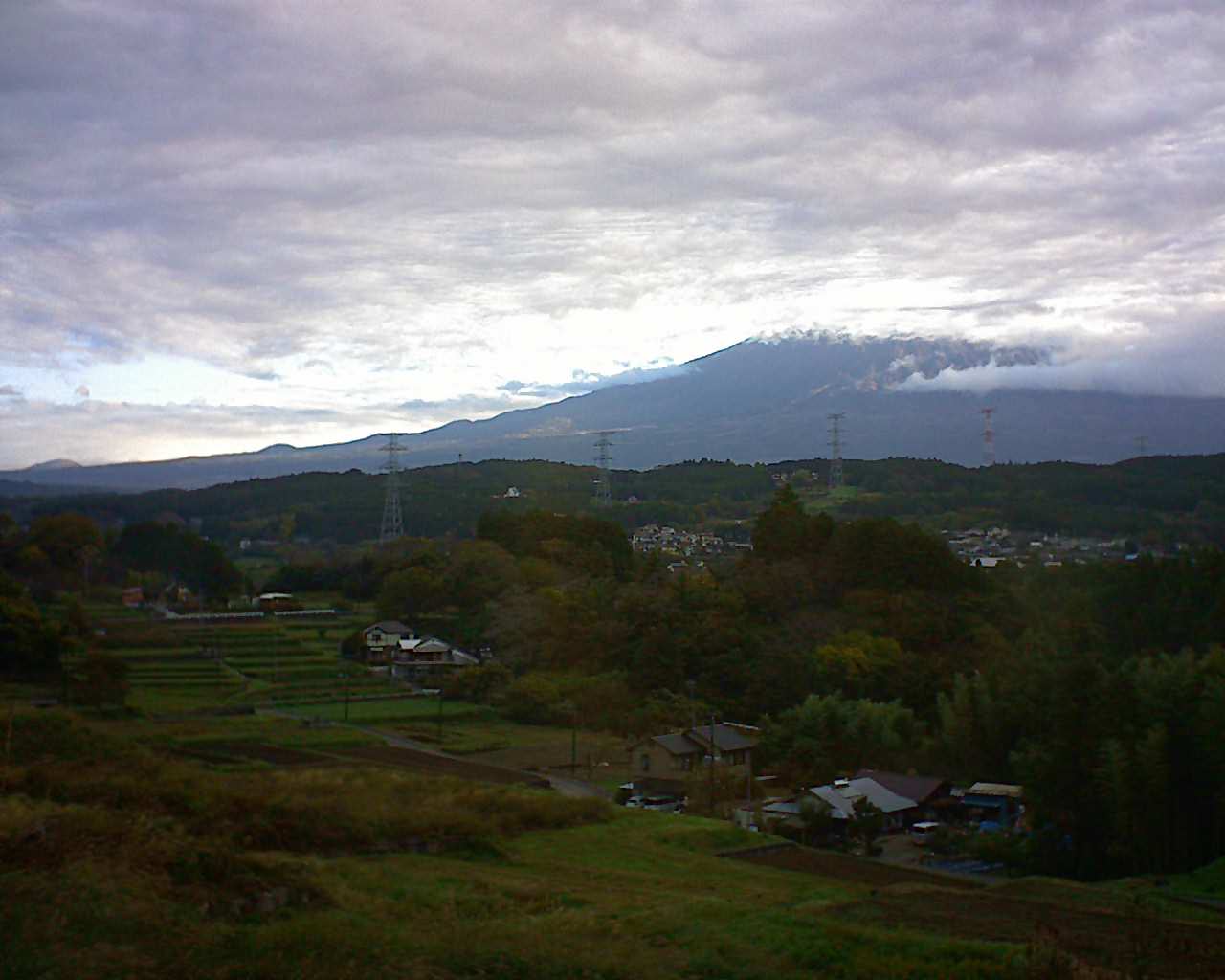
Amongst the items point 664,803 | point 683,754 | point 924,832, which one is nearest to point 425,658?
point 683,754

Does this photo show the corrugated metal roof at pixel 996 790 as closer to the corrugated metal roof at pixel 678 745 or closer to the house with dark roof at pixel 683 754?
the house with dark roof at pixel 683 754

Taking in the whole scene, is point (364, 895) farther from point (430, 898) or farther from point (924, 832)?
point (924, 832)

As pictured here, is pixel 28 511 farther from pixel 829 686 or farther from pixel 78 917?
pixel 78 917

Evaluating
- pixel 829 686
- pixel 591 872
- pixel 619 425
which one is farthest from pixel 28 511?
pixel 619 425

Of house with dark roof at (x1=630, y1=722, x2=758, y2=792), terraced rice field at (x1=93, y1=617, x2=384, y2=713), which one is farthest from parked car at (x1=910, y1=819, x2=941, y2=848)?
terraced rice field at (x1=93, y1=617, x2=384, y2=713)

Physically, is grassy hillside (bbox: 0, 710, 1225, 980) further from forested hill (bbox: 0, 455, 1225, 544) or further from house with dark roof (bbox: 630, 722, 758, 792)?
forested hill (bbox: 0, 455, 1225, 544)

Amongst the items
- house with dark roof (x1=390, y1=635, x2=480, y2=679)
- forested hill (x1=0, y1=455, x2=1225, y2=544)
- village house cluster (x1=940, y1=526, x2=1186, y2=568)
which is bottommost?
house with dark roof (x1=390, y1=635, x2=480, y2=679)
